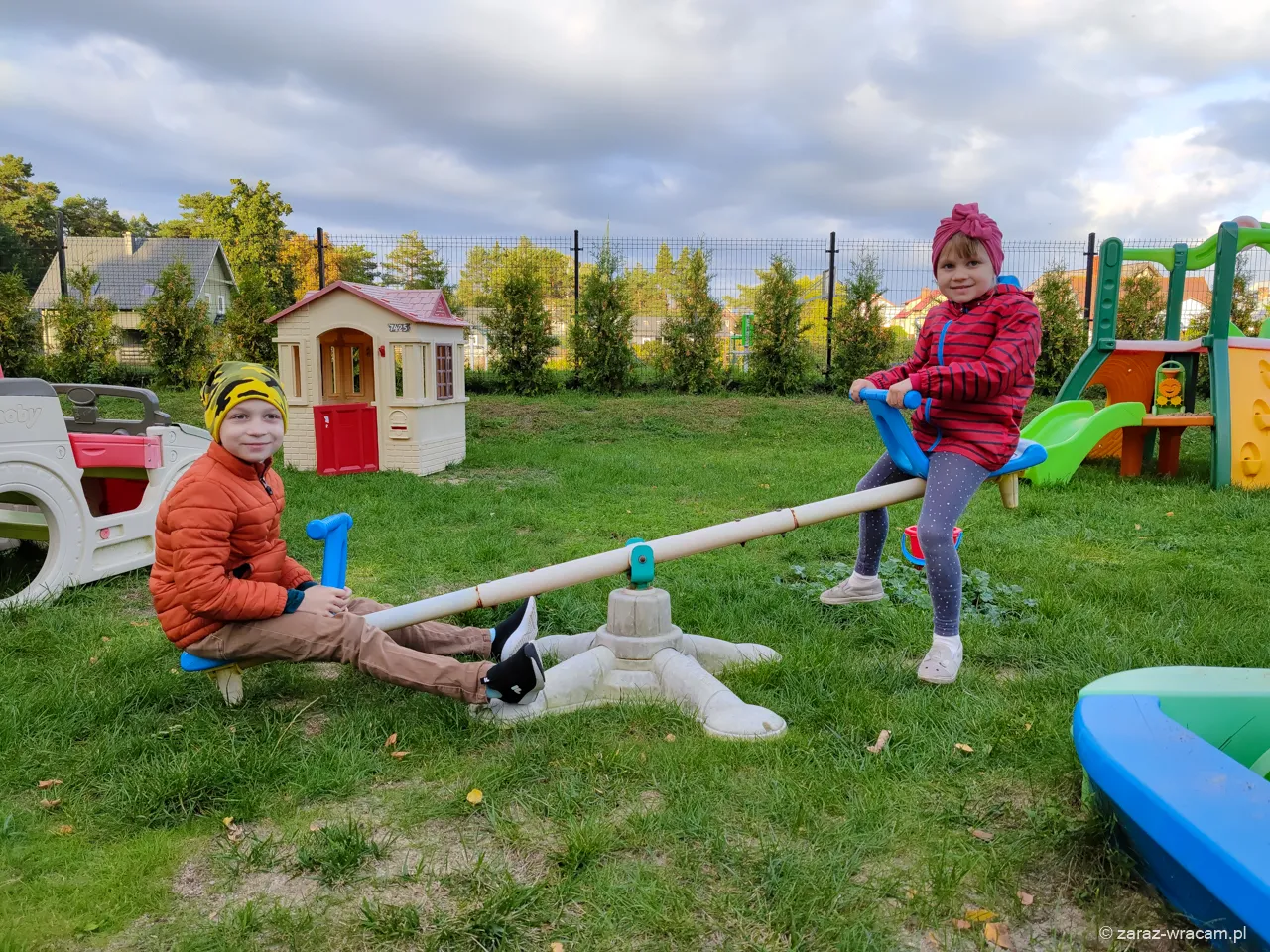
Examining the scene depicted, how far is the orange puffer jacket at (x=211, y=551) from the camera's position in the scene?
2537 mm

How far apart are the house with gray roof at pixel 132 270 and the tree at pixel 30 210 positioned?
29.9 feet

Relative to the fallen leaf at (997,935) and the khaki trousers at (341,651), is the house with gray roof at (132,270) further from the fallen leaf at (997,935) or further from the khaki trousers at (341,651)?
the fallen leaf at (997,935)

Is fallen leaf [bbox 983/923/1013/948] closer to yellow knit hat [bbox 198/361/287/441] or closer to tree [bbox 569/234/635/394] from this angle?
yellow knit hat [bbox 198/361/287/441]

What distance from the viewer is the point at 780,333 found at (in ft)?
43.4

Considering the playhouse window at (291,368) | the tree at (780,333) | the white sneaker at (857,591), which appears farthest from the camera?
the tree at (780,333)

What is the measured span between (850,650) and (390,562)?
2.57m

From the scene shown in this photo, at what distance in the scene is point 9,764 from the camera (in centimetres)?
239

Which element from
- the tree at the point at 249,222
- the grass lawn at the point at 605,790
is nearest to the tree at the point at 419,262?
the grass lawn at the point at 605,790

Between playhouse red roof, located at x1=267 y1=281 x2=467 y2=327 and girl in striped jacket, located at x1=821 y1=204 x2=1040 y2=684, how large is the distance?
5.53 m

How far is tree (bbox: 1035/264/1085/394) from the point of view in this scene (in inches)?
511

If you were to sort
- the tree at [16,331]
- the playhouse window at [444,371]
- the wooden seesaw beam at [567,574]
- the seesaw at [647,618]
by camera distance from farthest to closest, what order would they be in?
the tree at [16,331] → the playhouse window at [444,371] → the wooden seesaw beam at [567,574] → the seesaw at [647,618]

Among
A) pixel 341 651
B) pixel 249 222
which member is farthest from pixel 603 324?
pixel 249 222

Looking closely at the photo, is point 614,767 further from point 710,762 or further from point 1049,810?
point 1049,810

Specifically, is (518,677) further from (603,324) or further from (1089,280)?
(1089,280)
